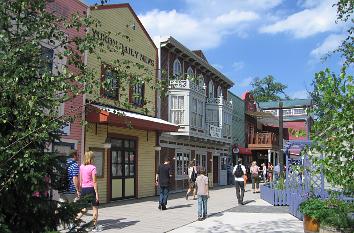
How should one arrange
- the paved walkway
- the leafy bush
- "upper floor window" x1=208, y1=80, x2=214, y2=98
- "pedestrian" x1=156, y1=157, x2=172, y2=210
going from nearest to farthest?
the leafy bush, the paved walkway, "pedestrian" x1=156, y1=157, x2=172, y2=210, "upper floor window" x1=208, y1=80, x2=214, y2=98

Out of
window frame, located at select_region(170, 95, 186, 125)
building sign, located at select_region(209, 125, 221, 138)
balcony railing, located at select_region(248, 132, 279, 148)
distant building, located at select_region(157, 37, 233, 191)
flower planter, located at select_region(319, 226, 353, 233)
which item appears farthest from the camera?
balcony railing, located at select_region(248, 132, 279, 148)

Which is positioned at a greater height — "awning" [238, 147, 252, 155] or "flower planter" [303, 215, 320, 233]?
"awning" [238, 147, 252, 155]

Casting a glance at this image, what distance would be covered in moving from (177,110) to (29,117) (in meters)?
21.1

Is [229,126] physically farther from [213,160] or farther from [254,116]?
[254,116]

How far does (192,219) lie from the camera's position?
43.7 feet

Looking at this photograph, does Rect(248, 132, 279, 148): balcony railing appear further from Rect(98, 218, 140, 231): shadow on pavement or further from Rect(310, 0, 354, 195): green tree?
Rect(310, 0, 354, 195): green tree

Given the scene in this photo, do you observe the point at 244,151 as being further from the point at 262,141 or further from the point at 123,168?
the point at 123,168

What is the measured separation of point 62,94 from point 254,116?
4031cm

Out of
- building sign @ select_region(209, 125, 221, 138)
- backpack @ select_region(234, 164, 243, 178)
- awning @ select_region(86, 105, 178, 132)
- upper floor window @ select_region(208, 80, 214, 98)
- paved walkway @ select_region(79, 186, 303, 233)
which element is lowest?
paved walkway @ select_region(79, 186, 303, 233)

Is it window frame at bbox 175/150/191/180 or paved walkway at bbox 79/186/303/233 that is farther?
window frame at bbox 175/150/191/180

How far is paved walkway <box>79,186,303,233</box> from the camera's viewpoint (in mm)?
11383

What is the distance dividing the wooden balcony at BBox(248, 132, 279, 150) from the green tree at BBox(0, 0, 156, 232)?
123 feet

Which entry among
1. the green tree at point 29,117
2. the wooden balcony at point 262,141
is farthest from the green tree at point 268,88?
the green tree at point 29,117

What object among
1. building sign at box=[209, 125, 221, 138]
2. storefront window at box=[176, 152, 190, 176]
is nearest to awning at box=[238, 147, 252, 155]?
building sign at box=[209, 125, 221, 138]
